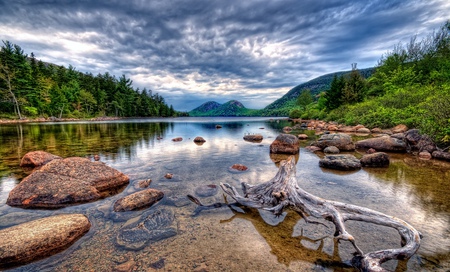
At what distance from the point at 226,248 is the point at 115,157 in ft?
38.3

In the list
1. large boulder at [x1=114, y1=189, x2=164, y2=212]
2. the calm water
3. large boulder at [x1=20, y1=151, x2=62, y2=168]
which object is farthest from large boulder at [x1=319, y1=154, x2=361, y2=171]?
large boulder at [x1=20, y1=151, x2=62, y2=168]

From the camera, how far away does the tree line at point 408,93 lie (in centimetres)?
1290

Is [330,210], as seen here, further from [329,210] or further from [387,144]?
[387,144]

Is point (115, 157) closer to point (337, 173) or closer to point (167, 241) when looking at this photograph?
point (167, 241)

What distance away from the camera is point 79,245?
4180 mm

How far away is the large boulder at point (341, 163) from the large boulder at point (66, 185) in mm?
10248

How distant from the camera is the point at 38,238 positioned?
3.88 m

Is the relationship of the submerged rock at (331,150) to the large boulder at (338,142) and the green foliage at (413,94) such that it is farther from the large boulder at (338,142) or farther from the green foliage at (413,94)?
the green foliage at (413,94)

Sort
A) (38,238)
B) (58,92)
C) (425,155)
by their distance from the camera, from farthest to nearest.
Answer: (58,92)
(425,155)
(38,238)

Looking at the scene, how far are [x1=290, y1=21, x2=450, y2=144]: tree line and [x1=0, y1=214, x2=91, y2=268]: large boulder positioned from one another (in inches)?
699

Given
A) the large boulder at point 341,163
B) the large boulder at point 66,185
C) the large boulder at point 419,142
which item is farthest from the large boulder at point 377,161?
the large boulder at point 66,185

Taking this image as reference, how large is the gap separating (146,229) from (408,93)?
36.9m

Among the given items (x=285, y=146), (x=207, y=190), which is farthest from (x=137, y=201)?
(x=285, y=146)

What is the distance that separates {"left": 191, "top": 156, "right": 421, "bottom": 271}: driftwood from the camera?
3363mm
